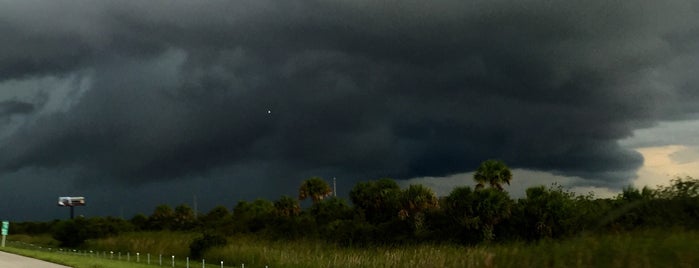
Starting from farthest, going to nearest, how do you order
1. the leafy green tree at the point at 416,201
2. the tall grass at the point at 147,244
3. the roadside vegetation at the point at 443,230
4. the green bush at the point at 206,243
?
the tall grass at the point at 147,244
the leafy green tree at the point at 416,201
the green bush at the point at 206,243
the roadside vegetation at the point at 443,230

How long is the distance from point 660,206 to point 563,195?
42.6 metres

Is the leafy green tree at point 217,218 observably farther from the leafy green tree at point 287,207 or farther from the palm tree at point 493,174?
the palm tree at point 493,174

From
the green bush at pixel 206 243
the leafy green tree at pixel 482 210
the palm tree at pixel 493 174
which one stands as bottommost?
the green bush at pixel 206 243

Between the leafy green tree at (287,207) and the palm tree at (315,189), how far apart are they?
2.74m

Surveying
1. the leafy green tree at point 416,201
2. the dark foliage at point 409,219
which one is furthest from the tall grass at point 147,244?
the leafy green tree at point 416,201

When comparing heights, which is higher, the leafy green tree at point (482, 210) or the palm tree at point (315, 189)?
the palm tree at point (315, 189)

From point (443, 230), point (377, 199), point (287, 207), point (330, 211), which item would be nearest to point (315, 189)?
point (287, 207)

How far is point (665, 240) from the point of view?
52.1 feet

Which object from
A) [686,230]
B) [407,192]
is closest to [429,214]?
[407,192]

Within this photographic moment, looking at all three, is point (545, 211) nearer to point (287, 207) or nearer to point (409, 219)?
point (409, 219)

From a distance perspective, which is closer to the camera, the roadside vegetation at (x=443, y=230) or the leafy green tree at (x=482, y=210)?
the roadside vegetation at (x=443, y=230)

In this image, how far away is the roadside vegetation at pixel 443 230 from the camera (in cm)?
1689

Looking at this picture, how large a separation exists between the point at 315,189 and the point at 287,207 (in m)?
5.23

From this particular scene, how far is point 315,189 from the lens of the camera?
4237 inches
